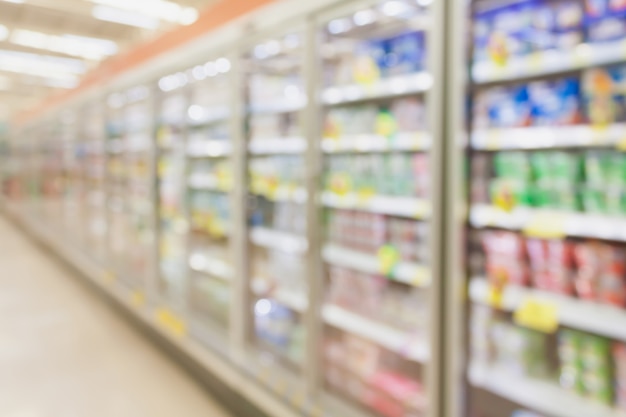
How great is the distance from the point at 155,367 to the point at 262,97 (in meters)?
1.99

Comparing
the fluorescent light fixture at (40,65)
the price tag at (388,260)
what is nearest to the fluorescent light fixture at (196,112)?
the price tag at (388,260)

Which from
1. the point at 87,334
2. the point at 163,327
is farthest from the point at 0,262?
the point at 163,327

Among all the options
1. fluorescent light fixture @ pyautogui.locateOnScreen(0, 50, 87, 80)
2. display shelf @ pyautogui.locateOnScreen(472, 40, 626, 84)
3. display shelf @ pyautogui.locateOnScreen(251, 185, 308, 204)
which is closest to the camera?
display shelf @ pyautogui.locateOnScreen(472, 40, 626, 84)

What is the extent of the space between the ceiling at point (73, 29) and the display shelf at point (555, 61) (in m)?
5.08

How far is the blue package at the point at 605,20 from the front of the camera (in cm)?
163

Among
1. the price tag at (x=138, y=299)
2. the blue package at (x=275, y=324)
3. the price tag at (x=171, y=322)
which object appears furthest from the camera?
the price tag at (x=138, y=299)

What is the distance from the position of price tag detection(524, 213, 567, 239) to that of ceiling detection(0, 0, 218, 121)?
536 cm

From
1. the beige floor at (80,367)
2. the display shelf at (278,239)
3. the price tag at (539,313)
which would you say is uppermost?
the display shelf at (278,239)

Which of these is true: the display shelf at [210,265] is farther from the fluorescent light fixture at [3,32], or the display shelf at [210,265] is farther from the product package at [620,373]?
the fluorescent light fixture at [3,32]

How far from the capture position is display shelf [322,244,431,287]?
2.11 m

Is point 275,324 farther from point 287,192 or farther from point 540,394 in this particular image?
point 540,394

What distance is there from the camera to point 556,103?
183 centimetres

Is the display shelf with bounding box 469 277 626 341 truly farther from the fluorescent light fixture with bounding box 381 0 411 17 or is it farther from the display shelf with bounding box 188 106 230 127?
the display shelf with bounding box 188 106 230 127

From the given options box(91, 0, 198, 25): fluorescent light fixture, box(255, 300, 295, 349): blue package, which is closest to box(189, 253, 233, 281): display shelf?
box(255, 300, 295, 349): blue package
